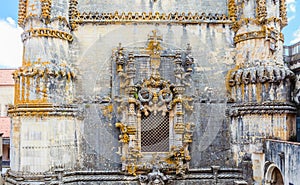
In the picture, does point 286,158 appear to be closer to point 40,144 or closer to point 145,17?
point 145,17

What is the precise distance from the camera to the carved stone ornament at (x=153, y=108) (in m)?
15.2

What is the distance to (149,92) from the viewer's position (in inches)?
613

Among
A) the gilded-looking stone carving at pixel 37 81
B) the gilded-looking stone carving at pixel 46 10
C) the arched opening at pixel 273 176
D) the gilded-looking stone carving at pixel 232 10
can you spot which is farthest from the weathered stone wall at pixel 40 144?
the gilded-looking stone carving at pixel 232 10

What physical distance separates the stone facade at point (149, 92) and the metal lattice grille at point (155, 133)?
48mm

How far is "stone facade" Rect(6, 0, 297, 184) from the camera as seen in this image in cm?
1474

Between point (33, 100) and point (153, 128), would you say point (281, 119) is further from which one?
point (33, 100)

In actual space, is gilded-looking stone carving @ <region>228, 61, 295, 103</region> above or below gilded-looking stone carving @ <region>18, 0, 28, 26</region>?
below

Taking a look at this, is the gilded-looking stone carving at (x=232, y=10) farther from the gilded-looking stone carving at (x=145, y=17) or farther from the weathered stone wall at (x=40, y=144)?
the weathered stone wall at (x=40, y=144)

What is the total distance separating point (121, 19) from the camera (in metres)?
16.2

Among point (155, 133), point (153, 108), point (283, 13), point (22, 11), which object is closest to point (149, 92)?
point (153, 108)

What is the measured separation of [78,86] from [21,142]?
3594 mm

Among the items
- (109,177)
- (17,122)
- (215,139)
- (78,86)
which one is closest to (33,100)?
(17,122)

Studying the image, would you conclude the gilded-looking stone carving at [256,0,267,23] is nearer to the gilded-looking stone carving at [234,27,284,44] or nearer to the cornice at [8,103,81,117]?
the gilded-looking stone carving at [234,27,284,44]

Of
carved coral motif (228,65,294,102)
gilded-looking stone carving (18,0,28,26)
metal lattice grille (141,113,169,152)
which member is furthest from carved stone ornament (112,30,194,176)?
gilded-looking stone carving (18,0,28,26)
